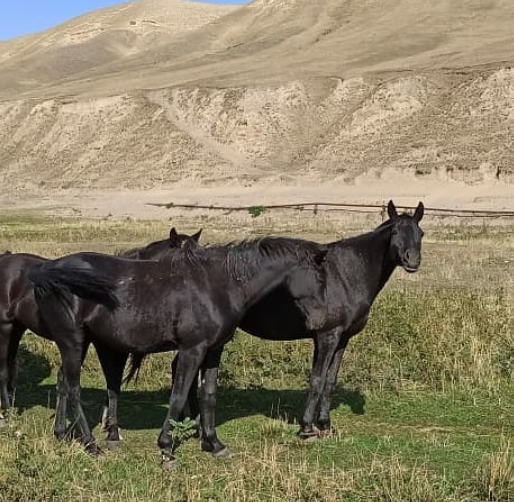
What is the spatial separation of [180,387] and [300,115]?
215ft

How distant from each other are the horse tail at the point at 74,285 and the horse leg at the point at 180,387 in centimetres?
86

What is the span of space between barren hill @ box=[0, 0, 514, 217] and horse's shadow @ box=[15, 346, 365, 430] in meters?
43.4

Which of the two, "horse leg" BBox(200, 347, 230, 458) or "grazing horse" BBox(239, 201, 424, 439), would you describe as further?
"grazing horse" BBox(239, 201, 424, 439)

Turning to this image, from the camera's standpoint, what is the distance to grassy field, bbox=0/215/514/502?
684 cm

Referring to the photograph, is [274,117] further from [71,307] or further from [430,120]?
[71,307]

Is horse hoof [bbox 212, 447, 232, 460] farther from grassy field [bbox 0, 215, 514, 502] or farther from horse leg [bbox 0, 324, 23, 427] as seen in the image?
horse leg [bbox 0, 324, 23, 427]

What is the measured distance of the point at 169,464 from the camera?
7648 millimetres

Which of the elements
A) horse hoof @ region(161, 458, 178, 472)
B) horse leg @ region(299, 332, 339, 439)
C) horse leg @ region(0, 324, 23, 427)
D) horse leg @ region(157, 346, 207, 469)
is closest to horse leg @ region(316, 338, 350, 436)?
horse leg @ region(299, 332, 339, 439)

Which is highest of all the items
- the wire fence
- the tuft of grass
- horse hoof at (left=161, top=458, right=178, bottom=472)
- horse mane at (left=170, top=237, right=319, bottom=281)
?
horse mane at (left=170, top=237, right=319, bottom=281)

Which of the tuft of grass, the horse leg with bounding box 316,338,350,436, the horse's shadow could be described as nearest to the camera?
the tuft of grass

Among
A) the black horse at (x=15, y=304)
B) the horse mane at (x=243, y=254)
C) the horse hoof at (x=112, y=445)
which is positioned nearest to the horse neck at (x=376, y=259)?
the horse mane at (x=243, y=254)

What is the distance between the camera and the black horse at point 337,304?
8.81m

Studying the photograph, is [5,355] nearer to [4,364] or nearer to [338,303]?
[4,364]

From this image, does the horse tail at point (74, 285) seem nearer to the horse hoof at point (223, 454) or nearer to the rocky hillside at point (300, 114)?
the horse hoof at point (223, 454)
